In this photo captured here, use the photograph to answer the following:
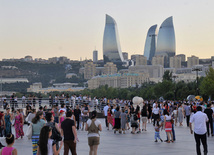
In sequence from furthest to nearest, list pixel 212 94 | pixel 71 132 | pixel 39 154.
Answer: pixel 212 94 → pixel 71 132 → pixel 39 154

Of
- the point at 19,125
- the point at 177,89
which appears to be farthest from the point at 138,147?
the point at 177,89

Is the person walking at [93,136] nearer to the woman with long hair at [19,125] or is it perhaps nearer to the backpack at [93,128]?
the backpack at [93,128]

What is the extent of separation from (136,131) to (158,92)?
2854 inches

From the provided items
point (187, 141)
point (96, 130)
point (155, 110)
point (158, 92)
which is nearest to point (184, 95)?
point (158, 92)

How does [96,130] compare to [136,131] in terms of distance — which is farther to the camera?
[136,131]

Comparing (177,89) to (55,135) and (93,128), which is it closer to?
(93,128)

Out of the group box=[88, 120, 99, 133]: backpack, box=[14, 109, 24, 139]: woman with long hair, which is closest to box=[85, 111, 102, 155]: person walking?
box=[88, 120, 99, 133]: backpack

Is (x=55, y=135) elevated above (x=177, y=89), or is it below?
below

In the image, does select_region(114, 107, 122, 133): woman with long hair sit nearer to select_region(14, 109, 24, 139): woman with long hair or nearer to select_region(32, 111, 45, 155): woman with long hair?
select_region(14, 109, 24, 139): woman with long hair

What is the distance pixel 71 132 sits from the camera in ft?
36.4

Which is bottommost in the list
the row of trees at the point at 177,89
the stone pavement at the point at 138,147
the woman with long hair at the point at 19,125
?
the stone pavement at the point at 138,147

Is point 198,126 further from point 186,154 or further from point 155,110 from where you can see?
point 155,110

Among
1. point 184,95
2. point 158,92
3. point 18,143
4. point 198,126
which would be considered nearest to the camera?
point 198,126

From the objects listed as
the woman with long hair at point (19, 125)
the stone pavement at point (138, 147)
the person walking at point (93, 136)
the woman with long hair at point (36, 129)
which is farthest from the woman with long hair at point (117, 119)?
the woman with long hair at point (36, 129)
